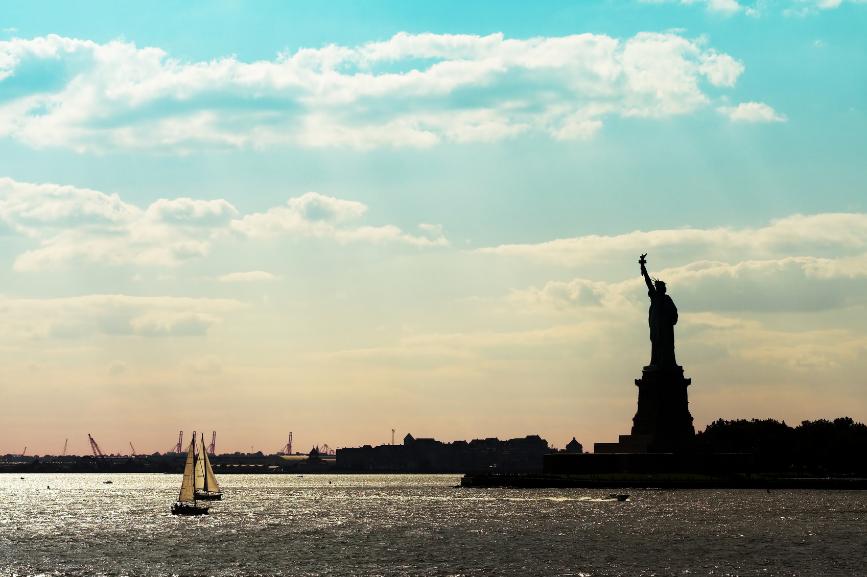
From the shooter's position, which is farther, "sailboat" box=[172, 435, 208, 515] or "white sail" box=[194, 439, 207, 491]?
"white sail" box=[194, 439, 207, 491]

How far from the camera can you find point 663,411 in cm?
13312

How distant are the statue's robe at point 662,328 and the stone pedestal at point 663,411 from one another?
3.68 feet

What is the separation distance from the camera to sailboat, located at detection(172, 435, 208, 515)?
359 feet

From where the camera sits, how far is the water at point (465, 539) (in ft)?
Result: 212

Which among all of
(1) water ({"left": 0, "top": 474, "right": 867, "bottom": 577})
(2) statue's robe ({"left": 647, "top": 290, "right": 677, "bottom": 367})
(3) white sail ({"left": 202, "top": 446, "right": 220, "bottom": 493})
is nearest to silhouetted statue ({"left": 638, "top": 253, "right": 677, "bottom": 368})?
(2) statue's robe ({"left": 647, "top": 290, "right": 677, "bottom": 367})

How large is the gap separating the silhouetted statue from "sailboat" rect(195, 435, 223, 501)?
148 ft

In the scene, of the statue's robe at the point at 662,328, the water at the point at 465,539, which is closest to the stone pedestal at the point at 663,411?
the statue's robe at the point at 662,328

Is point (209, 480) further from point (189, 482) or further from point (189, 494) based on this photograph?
point (189, 482)

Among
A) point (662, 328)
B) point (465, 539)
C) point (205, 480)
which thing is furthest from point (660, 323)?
point (465, 539)

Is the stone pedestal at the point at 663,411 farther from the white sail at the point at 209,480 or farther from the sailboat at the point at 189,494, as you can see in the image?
the sailboat at the point at 189,494

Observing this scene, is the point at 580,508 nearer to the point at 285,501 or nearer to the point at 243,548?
the point at 243,548

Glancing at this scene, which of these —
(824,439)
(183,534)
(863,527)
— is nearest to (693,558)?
(863,527)

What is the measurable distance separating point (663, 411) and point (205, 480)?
4505 centimetres

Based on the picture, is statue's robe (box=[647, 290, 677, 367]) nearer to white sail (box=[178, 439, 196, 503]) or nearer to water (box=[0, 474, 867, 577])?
water (box=[0, 474, 867, 577])
